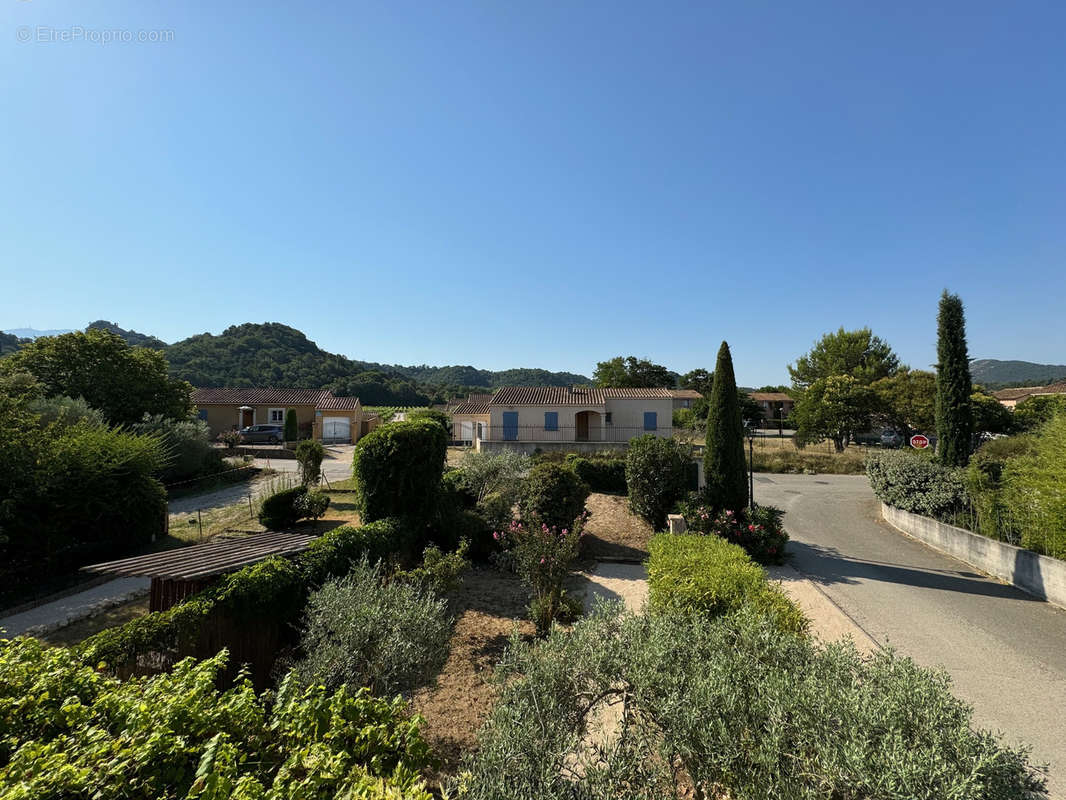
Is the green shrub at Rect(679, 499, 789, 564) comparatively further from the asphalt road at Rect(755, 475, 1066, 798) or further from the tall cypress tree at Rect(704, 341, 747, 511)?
A: the asphalt road at Rect(755, 475, 1066, 798)

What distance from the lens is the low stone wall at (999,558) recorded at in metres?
7.32

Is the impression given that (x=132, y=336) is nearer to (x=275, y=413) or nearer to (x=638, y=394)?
(x=275, y=413)

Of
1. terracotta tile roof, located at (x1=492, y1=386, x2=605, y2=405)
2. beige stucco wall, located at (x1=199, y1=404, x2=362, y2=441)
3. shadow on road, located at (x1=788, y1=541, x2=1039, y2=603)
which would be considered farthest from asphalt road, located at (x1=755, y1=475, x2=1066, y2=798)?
beige stucco wall, located at (x1=199, y1=404, x2=362, y2=441)

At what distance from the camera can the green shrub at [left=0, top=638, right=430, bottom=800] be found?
5.86ft

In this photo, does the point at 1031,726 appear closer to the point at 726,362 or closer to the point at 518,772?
the point at 518,772

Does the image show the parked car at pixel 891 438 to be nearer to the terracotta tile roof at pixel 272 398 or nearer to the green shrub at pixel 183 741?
the green shrub at pixel 183 741

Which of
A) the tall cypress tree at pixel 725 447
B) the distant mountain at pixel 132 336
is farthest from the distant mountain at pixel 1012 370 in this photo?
the distant mountain at pixel 132 336

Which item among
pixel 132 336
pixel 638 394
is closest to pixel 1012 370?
pixel 638 394

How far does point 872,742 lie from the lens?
7.71 feet

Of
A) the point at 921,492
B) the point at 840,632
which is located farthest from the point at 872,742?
the point at 921,492

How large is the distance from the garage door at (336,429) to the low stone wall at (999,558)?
34748 millimetres

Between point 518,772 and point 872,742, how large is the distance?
6.37ft

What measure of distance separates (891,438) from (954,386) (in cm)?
2309

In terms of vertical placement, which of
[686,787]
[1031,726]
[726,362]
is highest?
[726,362]
